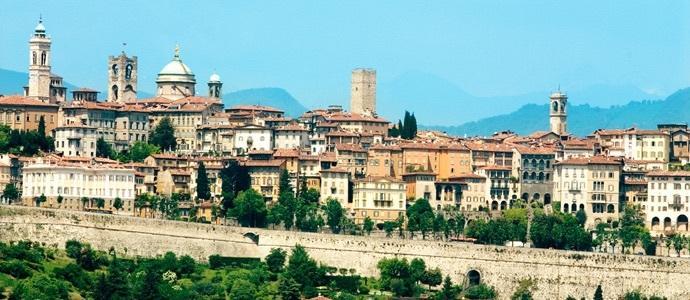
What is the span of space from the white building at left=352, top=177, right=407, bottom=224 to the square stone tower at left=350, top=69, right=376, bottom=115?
24015mm

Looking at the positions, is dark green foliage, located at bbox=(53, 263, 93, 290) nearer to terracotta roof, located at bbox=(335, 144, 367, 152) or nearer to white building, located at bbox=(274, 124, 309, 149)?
terracotta roof, located at bbox=(335, 144, 367, 152)

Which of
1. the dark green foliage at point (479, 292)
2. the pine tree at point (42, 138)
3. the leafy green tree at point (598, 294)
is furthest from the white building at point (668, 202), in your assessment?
the pine tree at point (42, 138)

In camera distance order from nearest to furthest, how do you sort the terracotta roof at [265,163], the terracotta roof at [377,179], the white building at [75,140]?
the terracotta roof at [377,179], the terracotta roof at [265,163], the white building at [75,140]

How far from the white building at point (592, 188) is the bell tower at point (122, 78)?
25.6 metres

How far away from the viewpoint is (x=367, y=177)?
296ft

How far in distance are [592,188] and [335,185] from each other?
11.1 m

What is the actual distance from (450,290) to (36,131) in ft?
77.7

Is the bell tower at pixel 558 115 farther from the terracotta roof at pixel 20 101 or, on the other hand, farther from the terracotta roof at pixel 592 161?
the terracotta roof at pixel 20 101

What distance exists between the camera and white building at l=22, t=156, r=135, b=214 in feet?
272

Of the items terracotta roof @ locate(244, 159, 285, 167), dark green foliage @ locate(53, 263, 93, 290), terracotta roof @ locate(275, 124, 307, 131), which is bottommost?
dark green foliage @ locate(53, 263, 93, 290)

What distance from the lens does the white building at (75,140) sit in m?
91.1

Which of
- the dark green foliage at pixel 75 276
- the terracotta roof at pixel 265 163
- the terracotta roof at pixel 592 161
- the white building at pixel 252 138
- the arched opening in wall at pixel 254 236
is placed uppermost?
the white building at pixel 252 138

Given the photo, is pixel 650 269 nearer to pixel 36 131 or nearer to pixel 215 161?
pixel 215 161

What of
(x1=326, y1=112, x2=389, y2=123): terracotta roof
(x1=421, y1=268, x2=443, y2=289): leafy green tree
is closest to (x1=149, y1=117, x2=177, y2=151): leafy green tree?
(x1=326, y1=112, x2=389, y2=123): terracotta roof
